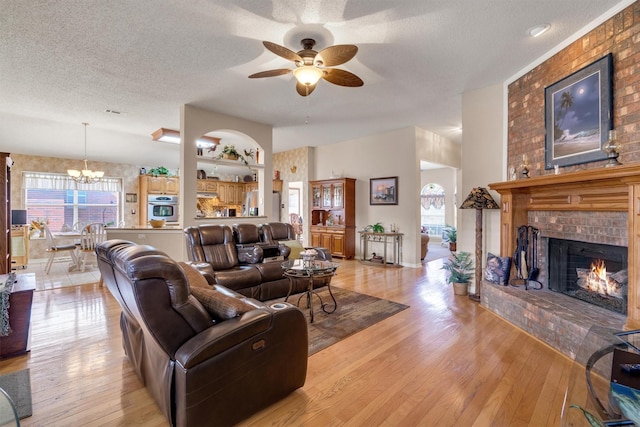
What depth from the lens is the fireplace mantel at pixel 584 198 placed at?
7.18ft

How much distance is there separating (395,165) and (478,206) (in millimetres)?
2982

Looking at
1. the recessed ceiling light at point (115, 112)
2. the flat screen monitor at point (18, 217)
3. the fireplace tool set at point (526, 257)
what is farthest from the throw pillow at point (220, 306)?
the flat screen monitor at point (18, 217)

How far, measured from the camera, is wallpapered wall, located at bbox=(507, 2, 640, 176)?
96.0 inches

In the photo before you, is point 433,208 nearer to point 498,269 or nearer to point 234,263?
point 498,269

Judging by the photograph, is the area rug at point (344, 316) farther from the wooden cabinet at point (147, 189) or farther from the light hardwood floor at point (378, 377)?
the wooden cabinet at point (147, 189)

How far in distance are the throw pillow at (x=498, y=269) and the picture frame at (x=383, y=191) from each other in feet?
10.3

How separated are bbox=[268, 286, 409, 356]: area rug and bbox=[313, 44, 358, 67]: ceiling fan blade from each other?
2642 mm

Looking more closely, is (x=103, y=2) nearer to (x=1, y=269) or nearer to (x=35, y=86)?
(x=35, y=86)

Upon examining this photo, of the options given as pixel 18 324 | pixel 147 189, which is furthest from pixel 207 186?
pixel 18 324

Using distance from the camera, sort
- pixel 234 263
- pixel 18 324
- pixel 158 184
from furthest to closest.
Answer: pixel 158 184 → pixel 234 263 → pixel 18 324

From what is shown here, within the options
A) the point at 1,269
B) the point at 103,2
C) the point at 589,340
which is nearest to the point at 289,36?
the point at 103,2

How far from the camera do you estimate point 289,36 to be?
2.94 meters

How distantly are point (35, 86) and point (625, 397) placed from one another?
6.50 meters

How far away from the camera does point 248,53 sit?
10.7 ft
